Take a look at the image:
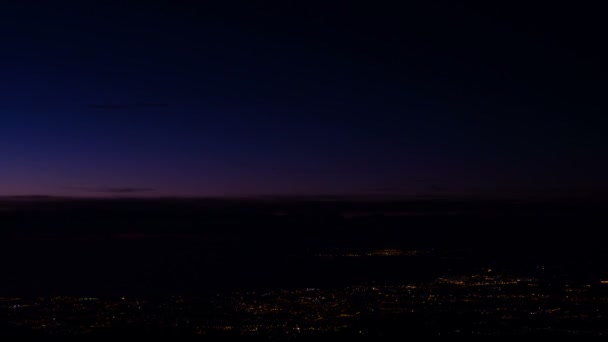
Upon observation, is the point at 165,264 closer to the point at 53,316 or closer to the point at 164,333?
the point at 53,316

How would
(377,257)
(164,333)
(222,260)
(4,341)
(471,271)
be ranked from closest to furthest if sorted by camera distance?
(4,341)
(164,333)
(471,271)
(222,260)
(377,257)

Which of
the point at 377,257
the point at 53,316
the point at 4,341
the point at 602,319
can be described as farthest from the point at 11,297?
the point at 377,257

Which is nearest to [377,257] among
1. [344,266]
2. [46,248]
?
[344,266]

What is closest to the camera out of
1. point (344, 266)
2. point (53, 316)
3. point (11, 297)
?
point (53, 316)

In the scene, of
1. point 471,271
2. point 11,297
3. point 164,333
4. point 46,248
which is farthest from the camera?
point 46,248

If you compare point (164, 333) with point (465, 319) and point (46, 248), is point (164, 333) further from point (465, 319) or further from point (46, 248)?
point (46, 248)

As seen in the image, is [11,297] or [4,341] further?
[11,297]
